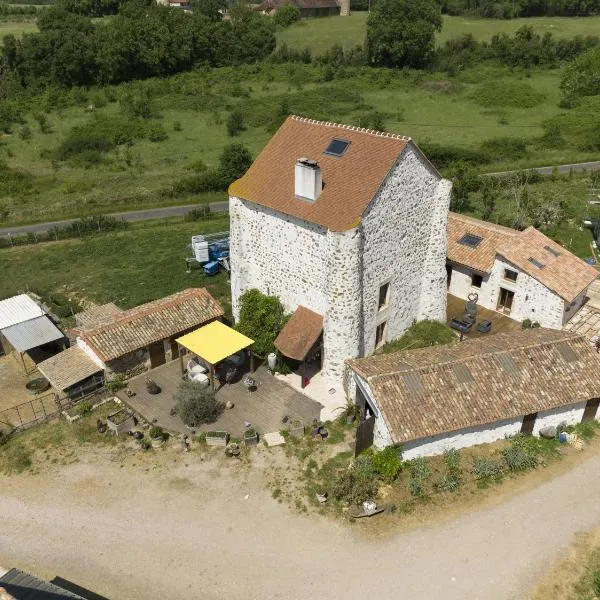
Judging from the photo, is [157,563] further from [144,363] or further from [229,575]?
[144,363]

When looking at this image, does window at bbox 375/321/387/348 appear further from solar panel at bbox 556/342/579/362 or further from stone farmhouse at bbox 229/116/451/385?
solar panel at bbox 556/342/579/362

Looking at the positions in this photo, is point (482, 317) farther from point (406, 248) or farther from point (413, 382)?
point (413, 382)

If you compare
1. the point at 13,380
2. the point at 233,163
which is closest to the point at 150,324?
the point at 13,380

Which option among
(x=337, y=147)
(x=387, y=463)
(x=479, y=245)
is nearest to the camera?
(x=387, y=463)

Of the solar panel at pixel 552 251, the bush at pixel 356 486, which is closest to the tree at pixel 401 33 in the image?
the solar panel at pixel 552 251

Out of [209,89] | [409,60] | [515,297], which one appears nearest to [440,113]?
[409,60]

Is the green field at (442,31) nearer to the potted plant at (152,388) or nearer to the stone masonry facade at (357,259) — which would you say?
the stone masonry facade at (357,259)
